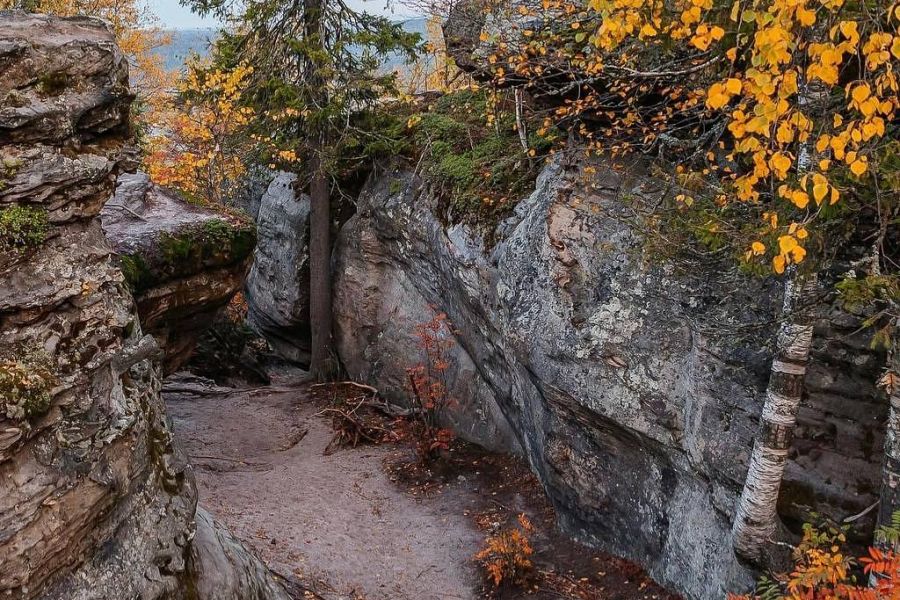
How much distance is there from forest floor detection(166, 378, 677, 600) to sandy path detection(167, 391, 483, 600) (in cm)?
2

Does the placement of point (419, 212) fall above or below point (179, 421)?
above

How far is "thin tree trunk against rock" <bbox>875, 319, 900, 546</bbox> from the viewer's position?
4871 mm

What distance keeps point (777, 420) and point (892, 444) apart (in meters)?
0.87

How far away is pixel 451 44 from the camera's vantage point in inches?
377

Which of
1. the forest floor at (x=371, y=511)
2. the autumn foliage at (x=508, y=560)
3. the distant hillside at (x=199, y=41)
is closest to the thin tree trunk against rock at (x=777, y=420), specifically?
the forest floor at (x=371, y=511)

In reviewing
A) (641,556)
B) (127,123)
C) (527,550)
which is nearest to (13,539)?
(127,123)

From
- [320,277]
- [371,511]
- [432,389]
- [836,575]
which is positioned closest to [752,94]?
[836,575]

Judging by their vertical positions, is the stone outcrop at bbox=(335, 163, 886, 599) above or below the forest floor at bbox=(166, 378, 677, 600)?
above

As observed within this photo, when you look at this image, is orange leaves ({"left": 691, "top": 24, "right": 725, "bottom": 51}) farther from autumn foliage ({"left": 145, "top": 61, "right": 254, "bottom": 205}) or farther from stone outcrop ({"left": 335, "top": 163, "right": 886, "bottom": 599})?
autumn foliage ({"left": 145, "top": 61, "right": 254, "bottom": 205})

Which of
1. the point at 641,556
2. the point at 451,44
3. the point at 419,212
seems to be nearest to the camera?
the point at 641,556

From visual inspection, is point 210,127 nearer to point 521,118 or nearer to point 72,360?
point 521,118

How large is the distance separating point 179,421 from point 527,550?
26.3ft

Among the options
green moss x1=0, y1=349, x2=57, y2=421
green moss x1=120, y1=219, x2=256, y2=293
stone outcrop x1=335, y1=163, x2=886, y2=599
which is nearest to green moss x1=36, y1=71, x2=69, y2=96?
green moss x1=0, y1=349, x2=57, y2=421

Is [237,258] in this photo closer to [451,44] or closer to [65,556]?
[451,44]
